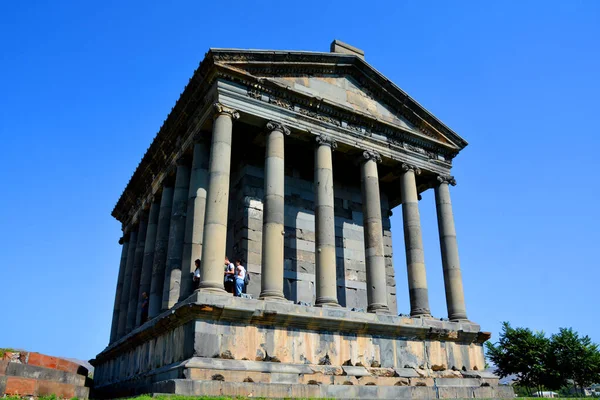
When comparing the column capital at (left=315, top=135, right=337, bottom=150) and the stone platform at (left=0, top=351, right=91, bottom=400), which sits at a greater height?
the column capital at (left=315, top=135, right=337, bottom=150)

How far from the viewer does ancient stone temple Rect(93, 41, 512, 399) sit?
1420cm

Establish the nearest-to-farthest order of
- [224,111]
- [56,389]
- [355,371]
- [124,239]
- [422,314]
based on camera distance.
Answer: [56,389], [355,371], [224,111], [422,314], [124,239]

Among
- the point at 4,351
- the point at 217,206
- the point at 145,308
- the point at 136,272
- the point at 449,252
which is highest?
the point at 136,272

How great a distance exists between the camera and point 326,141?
19016mm

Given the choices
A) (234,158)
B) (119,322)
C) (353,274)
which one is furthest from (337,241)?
(119,322)

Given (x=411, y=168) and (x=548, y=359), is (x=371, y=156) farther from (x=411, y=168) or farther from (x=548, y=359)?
(x=548, y=359)

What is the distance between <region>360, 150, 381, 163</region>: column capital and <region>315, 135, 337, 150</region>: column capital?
1.52m

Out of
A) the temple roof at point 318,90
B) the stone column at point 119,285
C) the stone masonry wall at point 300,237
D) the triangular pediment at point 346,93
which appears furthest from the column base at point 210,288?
the stone column at point 119,285

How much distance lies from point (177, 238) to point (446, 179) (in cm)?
1239

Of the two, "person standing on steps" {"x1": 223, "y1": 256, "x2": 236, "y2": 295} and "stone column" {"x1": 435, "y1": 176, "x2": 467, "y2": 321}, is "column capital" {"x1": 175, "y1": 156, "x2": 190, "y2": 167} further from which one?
"stone column" {"x1": 435, "y1": 176, "x2": 467, "y2": 321}

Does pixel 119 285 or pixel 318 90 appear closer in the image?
pixel 318 90

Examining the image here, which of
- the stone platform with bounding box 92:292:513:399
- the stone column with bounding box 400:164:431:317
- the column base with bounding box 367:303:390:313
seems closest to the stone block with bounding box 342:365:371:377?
the stone platform with bounding box 92:292:513:399

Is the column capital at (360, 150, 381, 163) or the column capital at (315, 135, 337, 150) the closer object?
the column capital at (315, 135, 337, 150)

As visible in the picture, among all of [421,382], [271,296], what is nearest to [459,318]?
[421,382]
